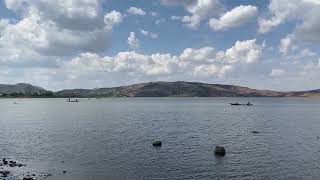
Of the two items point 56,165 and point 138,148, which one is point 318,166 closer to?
point 138,148

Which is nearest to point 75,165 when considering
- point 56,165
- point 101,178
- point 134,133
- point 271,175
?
point 56,165

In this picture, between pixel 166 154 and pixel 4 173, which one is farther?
pixel 166 154

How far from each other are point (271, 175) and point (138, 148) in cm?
2964

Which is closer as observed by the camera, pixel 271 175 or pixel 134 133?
pixel 271 175

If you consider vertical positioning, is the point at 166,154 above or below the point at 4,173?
below

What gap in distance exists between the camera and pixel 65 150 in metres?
75.6

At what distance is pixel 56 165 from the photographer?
6150 centimetres

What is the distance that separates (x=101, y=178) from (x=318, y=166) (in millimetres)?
32270

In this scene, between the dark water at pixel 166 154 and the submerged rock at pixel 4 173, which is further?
the dark water at pixel 166 154

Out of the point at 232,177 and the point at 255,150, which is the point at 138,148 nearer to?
the point at 255,150

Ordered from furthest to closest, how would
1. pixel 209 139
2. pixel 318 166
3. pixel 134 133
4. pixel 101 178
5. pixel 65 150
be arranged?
pixel 134 133, pixel 209 139, pixel 65 150, pixel 318 166, pixel 101 178

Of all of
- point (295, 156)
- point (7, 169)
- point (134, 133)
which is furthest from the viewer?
point (134, 133)

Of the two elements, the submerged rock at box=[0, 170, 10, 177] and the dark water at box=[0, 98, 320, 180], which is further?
the dark water at box=[0, 98, 320, 180]

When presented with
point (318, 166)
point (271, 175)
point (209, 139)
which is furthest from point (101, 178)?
point (209, 139)
